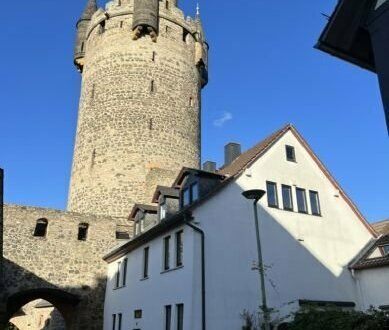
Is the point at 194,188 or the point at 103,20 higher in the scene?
the point at 103,20

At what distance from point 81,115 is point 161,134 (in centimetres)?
575

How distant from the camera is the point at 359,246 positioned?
18.5 meters

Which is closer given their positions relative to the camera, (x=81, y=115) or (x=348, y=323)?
(x=348, y=323)

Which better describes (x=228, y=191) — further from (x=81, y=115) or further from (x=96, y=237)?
(x=81, y=115)

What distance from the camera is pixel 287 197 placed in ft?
57.2

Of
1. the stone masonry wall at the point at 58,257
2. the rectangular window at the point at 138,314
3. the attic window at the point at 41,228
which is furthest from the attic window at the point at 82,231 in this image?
the rectangular window at the point at 138,314

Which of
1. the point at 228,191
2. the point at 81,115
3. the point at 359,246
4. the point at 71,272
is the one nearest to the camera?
the point at 228,191

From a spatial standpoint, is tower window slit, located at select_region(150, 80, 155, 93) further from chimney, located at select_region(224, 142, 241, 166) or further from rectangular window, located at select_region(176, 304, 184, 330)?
rectangular window, located at select_region(176, 304, 184, 330)

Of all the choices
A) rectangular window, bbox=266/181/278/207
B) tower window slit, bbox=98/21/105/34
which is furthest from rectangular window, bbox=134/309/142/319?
tower window slit, bbox=98/21/105/34

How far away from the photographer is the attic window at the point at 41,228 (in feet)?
72.6

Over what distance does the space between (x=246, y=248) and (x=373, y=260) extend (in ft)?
17.2

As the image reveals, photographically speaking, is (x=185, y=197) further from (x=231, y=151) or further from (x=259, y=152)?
(x=231, y=151)

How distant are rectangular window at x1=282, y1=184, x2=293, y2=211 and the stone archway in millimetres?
11084

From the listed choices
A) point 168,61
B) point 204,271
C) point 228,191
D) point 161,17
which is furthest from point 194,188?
point 161,17
